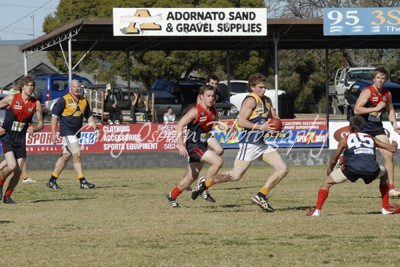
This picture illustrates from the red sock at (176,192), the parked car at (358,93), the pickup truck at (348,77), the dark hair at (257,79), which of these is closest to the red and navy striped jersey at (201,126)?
the red sock at (176,192)

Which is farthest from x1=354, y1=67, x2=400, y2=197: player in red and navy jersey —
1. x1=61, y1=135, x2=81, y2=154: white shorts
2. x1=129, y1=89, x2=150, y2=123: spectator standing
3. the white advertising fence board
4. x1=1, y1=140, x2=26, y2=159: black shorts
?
x1=129, y1=89, x2=150, y2=123: spectator standing

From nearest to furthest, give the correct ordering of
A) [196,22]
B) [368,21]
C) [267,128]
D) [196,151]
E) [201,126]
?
[267,128] < [196,151] < [201,126] < [196,22] < [368,21]

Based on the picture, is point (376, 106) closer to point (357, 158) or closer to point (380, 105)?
point (380, 105)

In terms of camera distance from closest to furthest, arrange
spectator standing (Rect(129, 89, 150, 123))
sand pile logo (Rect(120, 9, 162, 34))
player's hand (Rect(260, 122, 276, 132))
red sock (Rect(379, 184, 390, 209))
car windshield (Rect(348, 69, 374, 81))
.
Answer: red sock (Rect(379, 184, 390, 209))
player's hand (Rect(260, 122, 276, 132))
sand pile logo (Rect(120, 9, 162, 34))
spectator standing (Rect(129, 89, 150, 123))
car windshield (Rect(348, 69, 374, 81))

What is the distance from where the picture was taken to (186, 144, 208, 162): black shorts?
48.6 feet

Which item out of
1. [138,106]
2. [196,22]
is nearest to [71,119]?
[196,22]

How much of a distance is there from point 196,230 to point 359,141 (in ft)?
8.25

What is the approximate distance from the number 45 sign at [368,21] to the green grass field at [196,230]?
598 inches

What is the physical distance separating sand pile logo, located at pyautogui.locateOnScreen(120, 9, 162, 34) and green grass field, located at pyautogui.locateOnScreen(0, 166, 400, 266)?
1426 cm

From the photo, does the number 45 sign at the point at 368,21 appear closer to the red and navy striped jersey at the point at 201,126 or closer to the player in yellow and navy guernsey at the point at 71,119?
the player in yellow and navy guernsey at the point at 71,119

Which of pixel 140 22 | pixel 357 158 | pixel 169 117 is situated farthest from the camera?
pixel 169 117

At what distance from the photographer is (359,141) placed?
1262 centimetres

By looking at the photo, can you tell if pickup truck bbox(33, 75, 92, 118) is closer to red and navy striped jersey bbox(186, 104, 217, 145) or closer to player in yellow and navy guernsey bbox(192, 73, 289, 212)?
red and navy striped jersey bbox(186, 104, 217, 145)

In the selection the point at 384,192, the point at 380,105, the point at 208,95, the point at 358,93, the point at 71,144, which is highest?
the point at 358,93
